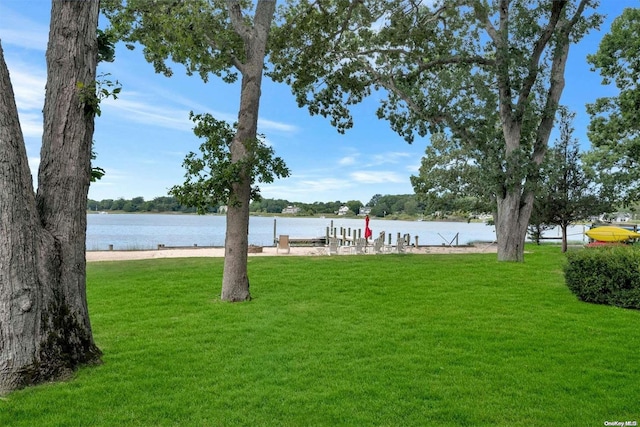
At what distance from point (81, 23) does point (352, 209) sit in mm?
77346

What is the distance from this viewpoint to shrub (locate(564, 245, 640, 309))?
8.72m

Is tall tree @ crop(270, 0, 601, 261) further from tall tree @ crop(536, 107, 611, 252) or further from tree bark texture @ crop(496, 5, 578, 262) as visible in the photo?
tall tree @ crop(536, 107, 611, 252)

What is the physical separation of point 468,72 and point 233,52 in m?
10.7

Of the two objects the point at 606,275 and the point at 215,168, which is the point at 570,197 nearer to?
the point at 606,275

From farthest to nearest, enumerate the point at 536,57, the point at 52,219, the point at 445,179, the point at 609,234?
the point at 445,179
the point at 609,234
the point at 536,57
the point at 52,219

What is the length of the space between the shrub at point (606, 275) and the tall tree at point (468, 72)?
6.60 meters

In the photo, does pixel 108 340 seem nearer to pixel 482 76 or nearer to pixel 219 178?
pixel 219 178

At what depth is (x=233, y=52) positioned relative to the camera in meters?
9.95

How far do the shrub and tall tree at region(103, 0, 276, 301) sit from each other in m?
6.95

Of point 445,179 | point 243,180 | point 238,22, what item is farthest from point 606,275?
point 445,179

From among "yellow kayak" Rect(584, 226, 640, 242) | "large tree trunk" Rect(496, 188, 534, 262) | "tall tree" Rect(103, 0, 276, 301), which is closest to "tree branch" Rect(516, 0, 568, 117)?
"large tree trunk" Rect(496, 188, 534, 262)

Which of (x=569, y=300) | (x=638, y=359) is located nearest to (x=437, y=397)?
(x=638, y=359)

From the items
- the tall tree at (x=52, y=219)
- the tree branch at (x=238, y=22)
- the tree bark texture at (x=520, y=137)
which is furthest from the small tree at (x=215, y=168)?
the tree bark texture at (x=520, y=137)

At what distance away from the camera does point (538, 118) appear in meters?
16.7
